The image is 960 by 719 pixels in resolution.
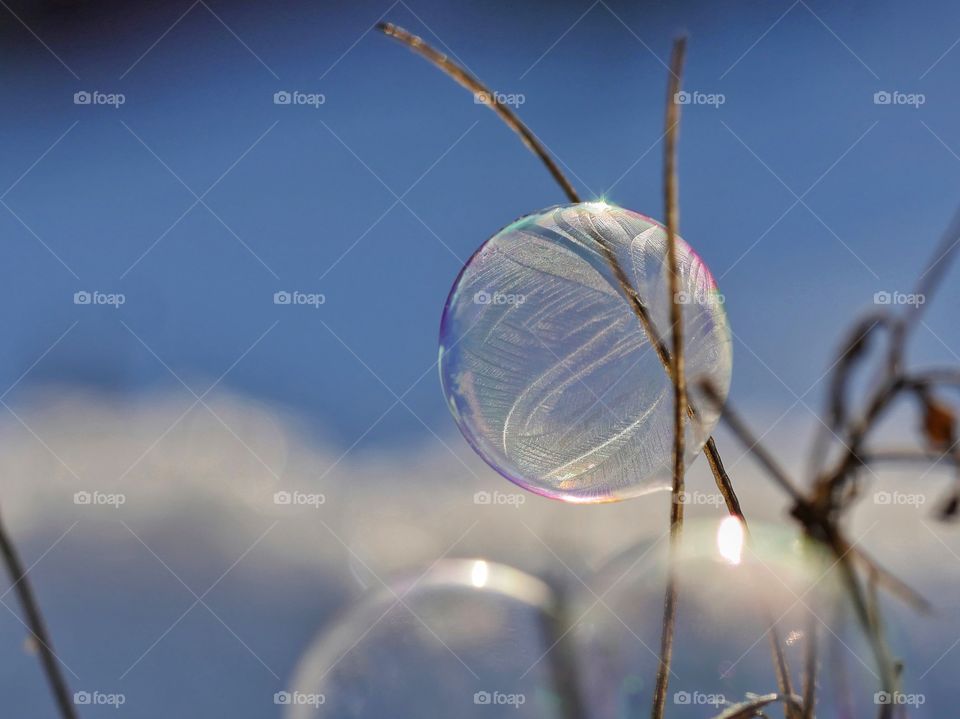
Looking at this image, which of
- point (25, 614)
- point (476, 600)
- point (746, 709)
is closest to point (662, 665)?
point (746, 709)

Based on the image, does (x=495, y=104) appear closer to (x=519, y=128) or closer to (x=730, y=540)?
(x=519, y=128)

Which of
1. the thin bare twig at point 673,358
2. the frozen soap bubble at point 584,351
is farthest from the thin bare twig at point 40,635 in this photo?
the frozen soap bubble at point 584,351

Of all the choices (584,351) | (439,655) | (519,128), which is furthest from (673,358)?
(439,655)

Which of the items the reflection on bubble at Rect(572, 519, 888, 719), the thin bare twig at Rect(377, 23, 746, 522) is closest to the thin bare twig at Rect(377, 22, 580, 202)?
the thin bare twig at Rect(377, 23, 746, 522)

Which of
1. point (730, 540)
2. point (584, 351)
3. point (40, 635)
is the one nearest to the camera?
point (40, 635)

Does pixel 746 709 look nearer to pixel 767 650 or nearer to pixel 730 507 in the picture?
pixel 730 507

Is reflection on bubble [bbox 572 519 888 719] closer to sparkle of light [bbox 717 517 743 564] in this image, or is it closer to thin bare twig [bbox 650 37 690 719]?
sparkle of light [bbox 717 517 743 564]
